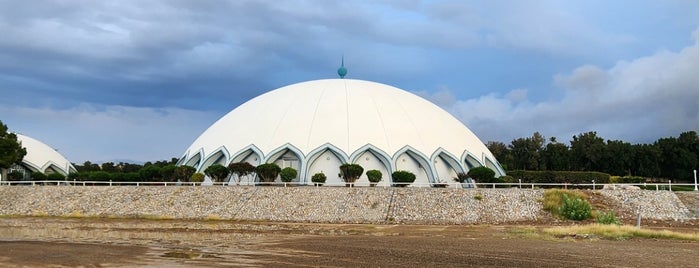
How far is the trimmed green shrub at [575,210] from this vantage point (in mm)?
25125

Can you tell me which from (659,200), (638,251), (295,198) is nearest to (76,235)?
(295,198)

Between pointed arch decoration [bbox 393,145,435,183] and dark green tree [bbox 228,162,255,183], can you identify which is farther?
pointed arch decoration [bbox 393,145,435,183]

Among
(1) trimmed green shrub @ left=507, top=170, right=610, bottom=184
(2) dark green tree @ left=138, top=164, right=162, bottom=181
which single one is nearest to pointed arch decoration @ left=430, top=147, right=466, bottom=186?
(1) trimmed green shrub @ left=507, top=170, right=610, bottom=184

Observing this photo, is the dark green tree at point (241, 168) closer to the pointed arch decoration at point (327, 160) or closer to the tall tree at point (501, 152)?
the pointed arch decoration at point (327, 160)

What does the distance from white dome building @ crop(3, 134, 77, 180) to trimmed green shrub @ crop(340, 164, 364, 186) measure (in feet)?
97.2

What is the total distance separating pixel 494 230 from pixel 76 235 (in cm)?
1413

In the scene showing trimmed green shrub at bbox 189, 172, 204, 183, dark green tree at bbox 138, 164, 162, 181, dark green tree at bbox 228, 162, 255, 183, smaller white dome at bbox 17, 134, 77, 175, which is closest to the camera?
dark green tree at bbox 228, 162, 255, 183

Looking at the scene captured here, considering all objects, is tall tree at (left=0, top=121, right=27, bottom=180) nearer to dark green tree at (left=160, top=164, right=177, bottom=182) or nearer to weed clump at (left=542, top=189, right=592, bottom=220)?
dark green tree at (left=160, top=164, right=177, bottom=182)

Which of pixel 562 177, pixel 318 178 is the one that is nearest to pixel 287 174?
pixel 318 178

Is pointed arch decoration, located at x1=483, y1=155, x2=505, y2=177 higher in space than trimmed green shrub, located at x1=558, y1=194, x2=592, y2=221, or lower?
higher

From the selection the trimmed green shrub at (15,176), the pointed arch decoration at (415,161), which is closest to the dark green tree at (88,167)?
the trimmed green shrub at (15,176)

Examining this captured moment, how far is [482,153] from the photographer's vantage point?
4088 cm

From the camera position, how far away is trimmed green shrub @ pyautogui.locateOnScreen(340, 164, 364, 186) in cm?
3459

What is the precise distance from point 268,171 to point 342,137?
5459 millimetres
